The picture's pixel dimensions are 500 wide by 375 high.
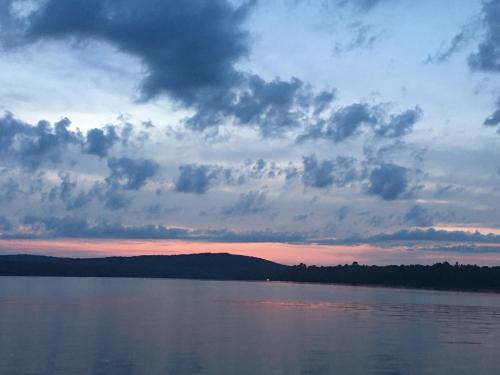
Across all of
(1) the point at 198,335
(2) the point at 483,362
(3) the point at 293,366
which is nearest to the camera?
(3) the point at 293,366

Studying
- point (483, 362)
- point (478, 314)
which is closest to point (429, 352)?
point (483, 362)

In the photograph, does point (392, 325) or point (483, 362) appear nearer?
point (483, 362)

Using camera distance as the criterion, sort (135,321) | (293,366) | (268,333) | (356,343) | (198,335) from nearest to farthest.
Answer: (293,366) < (356,343) < (198,335) < (268,333) < (135,321)

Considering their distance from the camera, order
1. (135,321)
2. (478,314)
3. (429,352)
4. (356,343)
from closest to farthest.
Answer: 1. (429,352)
2. (356,343)
3. (135,321)
4. (478,314)

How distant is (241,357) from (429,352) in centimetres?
1436

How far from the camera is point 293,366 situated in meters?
42.6

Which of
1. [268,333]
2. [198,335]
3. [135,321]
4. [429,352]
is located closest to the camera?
[429,352]

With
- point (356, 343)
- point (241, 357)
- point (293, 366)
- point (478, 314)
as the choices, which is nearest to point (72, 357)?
point (241, 357)

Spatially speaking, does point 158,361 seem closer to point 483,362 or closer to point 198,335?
point 198,335

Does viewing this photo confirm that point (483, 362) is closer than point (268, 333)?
Yes

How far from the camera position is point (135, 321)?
71.6 meters

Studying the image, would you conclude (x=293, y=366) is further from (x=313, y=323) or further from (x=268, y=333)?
(x=313, y=323)

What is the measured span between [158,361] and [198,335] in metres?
15.7

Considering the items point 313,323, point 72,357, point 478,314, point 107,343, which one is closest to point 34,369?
point 72,357
